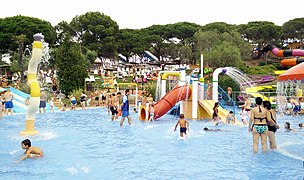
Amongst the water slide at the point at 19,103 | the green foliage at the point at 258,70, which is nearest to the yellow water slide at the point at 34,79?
the water slide at the point at 19,103

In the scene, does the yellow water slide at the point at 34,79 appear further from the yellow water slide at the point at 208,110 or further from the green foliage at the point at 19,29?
the green foliage at the point at 19,29

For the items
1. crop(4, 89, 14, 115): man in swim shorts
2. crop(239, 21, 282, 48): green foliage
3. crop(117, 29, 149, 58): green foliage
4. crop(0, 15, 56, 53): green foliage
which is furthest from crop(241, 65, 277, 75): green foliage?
crop(4, 89, 14, 115): man in swim shorts

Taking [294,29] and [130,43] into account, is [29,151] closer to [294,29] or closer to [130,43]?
[130,43]

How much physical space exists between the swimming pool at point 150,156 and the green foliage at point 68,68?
14.8 metres

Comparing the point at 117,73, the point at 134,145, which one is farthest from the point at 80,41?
the point at 134,145

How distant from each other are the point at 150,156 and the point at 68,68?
2018 cm

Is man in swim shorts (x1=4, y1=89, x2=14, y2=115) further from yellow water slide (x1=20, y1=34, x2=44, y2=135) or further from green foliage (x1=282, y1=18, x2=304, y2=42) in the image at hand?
green foliage (x1=282, y1=18, x2=304, y2=42)

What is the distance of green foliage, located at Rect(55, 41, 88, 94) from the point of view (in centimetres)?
2712

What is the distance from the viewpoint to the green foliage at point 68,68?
27.1 metres

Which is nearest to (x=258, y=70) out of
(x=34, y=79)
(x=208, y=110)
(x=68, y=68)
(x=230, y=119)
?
(x=68, y=68)

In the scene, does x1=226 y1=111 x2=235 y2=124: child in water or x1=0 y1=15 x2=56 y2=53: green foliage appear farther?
x1=0 y1=15 x2=56 y2=53: green foliage

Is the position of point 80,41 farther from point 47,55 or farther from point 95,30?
point 47,55

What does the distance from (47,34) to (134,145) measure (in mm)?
A: 42098

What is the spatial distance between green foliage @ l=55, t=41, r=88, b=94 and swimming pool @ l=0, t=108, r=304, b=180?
14.8m
